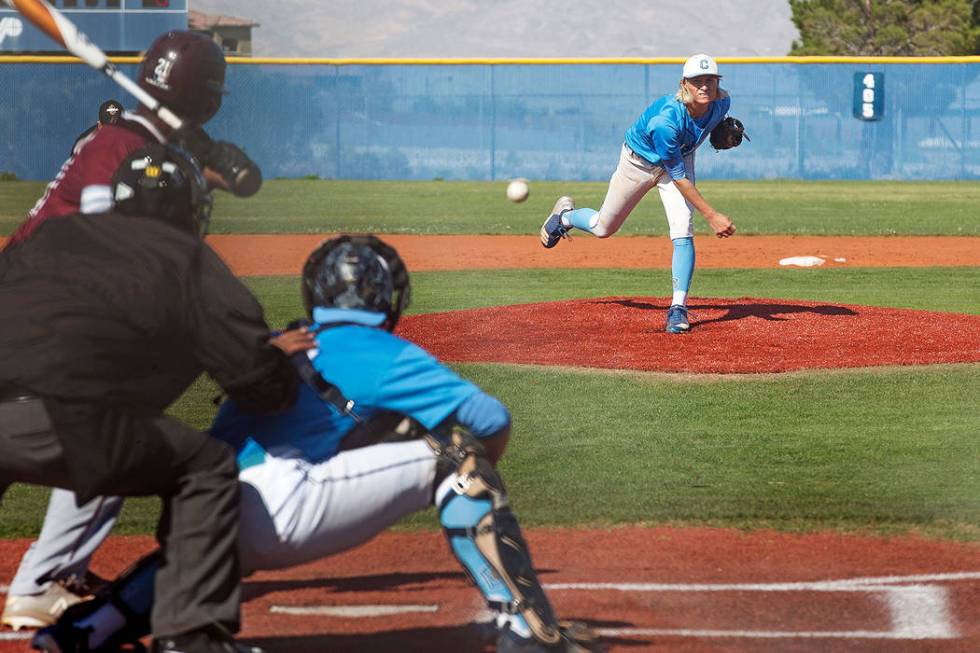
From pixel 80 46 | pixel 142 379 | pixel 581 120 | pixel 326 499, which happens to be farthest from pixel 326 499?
pixel 581 120

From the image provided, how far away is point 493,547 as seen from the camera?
343cm

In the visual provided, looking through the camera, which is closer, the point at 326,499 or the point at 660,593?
the point at 326,499

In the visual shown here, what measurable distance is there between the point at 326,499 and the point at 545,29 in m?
98.4

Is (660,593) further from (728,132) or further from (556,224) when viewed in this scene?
(556,224)

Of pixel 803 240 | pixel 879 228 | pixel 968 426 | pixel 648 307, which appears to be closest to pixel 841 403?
pixel 968 426

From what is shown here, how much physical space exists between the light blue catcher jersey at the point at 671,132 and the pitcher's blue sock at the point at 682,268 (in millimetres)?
562

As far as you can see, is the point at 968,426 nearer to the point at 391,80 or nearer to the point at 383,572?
the point at 383,572

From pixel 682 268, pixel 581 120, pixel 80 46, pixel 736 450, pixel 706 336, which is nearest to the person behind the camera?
pixel 80 46

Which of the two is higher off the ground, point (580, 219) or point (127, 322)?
point (127, 322)

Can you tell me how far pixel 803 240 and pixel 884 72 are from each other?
17785 mm

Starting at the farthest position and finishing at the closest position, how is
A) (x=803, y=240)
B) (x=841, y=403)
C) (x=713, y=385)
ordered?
(x=803, y=240), (x=713, y=385), (x=841, y=403)

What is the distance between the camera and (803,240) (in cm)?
1867

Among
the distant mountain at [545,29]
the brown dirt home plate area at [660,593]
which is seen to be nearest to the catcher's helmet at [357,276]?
the brown dirt home plate area at [660,593]

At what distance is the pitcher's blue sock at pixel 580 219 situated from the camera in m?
10.6
